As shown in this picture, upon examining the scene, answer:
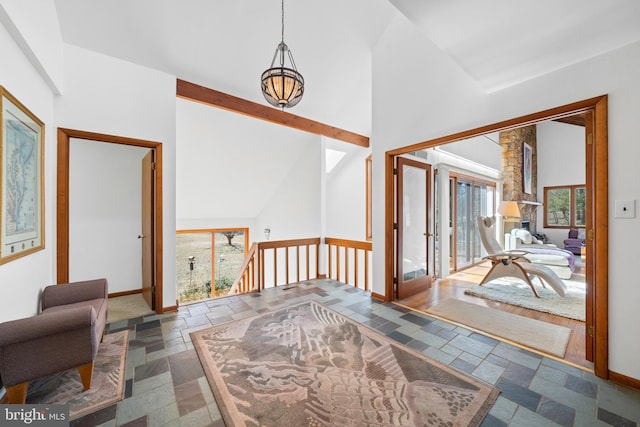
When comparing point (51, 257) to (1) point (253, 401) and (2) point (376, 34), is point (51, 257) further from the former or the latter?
(2) point (376, 34)

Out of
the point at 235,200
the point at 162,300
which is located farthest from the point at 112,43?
the point at 235,200

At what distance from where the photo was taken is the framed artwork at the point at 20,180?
171cm

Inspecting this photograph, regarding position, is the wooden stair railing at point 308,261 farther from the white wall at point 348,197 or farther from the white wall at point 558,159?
the white wall at point 558,159

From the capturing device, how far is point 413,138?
10.5 ft

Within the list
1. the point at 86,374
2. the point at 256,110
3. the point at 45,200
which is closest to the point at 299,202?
the point at 256,110

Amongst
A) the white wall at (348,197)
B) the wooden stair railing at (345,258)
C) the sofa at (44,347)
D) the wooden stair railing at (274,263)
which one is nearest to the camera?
the sofa at (44,347)

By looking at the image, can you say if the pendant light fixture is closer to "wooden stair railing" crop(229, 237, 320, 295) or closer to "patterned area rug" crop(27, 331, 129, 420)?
"wooden stair railing" crop(229, 237, 320, 295)

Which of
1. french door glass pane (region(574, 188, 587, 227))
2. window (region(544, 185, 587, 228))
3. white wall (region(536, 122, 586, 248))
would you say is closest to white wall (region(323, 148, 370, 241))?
white wall (region(536, 122, 586, 248))

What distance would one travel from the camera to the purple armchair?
22.5 feet

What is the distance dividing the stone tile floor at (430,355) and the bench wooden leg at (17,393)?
39 cm

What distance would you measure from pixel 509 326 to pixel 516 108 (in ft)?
7.36

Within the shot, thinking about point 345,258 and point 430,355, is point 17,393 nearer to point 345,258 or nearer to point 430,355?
point 430,355

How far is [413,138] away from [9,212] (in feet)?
12.3

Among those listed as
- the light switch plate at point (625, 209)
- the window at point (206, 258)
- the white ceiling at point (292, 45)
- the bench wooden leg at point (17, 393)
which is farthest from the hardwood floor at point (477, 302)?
the window at point (206, 258)
